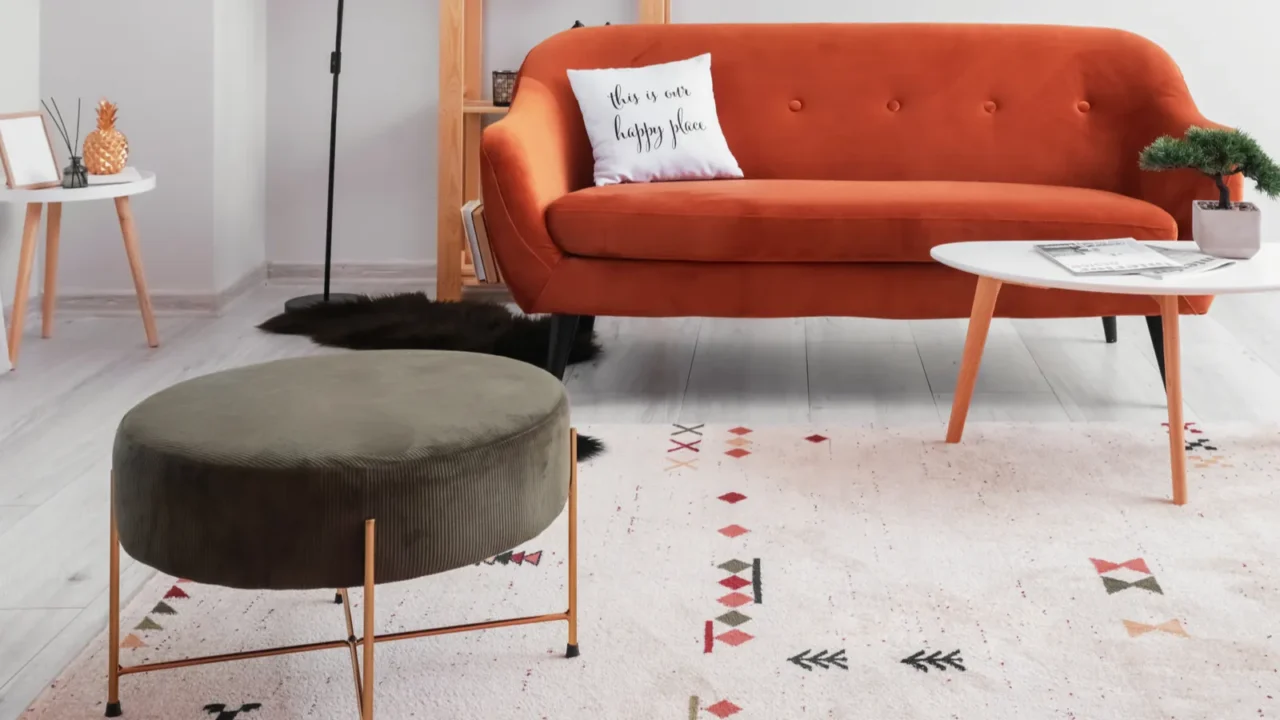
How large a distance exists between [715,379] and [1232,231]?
1252 millimetres

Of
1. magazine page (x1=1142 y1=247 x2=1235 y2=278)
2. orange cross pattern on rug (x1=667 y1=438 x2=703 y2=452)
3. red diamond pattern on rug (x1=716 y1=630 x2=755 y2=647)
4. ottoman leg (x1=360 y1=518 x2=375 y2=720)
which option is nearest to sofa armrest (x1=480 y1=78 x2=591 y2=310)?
orange cross pattern on rug (x1=667 y1=438 x2=703 y2=452)

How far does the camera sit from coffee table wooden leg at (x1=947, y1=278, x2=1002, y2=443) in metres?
2.71

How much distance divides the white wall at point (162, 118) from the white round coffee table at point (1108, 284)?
2364 millimetres

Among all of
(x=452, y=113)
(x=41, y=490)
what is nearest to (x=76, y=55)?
(x=452, y=113)

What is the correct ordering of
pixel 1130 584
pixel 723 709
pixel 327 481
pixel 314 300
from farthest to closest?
pixel 314 300
pixel 1130 584
pixel 723 709
pixel 327 481

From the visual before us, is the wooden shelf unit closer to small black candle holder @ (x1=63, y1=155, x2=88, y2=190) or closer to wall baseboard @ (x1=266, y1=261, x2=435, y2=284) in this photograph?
wall baseboard @ (x1=266, y1=261, x2=435, y2=284)

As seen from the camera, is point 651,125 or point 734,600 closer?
point 734,600

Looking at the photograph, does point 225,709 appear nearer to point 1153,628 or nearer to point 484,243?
point 1153,628

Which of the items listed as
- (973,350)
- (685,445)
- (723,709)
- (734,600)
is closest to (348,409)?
(723,709)

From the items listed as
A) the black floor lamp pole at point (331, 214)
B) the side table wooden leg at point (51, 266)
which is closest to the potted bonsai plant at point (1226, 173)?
the black floor lamp pole at point (331, 214)

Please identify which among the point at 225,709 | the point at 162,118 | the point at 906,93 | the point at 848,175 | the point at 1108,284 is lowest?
the point at 225,709

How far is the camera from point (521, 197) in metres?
3.06

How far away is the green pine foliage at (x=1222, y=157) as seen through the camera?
2592 mm

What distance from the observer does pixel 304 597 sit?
1979 mm
